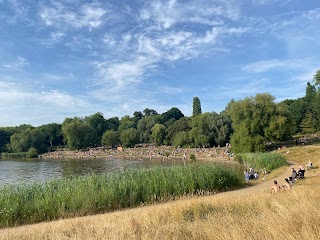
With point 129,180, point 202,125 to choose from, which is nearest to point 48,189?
point 129,180

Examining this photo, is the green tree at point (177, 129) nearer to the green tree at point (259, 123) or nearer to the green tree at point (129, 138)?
the green tree at point (129, 138)

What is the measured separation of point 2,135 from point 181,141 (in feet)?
251

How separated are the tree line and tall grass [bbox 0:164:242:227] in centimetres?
3332

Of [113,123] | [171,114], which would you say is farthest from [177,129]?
[113,123]

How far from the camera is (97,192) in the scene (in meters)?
14.5

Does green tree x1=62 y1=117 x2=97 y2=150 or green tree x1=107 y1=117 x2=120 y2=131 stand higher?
green tree x1=107 y1=117 x2=120 y2=131

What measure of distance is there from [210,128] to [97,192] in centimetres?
6166

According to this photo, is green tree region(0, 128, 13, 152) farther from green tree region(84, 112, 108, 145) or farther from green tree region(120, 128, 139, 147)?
green tree region(120, 128, 139, 147)

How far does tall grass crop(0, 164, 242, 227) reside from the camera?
1278 centimetres

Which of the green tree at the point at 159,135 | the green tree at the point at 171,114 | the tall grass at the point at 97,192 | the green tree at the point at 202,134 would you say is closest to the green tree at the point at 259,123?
the green tree at the point at 202,134

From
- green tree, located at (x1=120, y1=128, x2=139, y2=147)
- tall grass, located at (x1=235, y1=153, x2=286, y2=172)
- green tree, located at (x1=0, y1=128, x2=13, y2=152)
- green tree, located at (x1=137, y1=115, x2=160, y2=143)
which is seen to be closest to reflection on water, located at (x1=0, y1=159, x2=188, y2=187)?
tall grass, located at (x1=235, y1=153, x2=286, y2=172)

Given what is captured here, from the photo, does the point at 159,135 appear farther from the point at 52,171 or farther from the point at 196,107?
the point at 52,171

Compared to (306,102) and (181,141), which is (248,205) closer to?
(181,141)

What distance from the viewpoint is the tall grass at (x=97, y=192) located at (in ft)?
41.9
